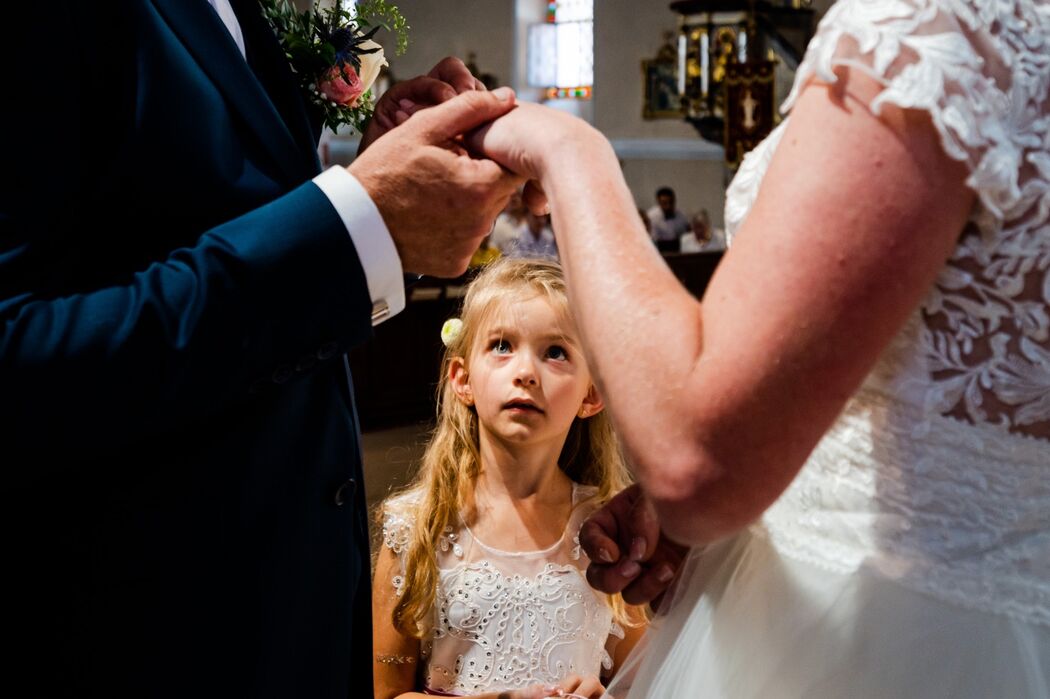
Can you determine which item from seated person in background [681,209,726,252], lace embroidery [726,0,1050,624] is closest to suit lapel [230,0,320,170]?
lace embroidery [726,0,1050,624]

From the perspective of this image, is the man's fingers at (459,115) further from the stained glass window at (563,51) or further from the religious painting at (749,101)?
the stained glass window at (563,51)

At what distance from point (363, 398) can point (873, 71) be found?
24.5 ft

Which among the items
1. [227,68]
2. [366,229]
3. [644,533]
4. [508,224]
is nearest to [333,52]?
[227,68]

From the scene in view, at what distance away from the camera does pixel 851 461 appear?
1279 mm

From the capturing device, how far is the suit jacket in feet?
4.00

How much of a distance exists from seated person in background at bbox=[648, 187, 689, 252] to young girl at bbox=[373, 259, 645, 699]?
1129 cm

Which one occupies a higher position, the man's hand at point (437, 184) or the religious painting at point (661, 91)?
the man's hand at point (437, 184)

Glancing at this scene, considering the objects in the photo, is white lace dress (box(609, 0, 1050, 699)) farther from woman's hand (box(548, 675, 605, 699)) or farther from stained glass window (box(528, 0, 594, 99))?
stained glass window (box(528, 0, 594, 99))

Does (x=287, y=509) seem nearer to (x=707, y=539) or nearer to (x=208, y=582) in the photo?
(x=208, y=582)

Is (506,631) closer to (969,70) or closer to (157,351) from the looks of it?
(157,351)

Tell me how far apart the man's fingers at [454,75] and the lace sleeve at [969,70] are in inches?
30.2

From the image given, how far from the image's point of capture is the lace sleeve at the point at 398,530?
2.49 meters

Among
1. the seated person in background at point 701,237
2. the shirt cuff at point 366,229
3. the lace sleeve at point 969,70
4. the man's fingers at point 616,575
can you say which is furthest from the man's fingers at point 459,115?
the seated person in background at point 701,237

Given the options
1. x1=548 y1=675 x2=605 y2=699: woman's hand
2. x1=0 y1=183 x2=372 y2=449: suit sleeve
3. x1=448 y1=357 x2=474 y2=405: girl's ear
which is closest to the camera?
x1=0 y1=183 x2=372 y2=449: suit sleeve
